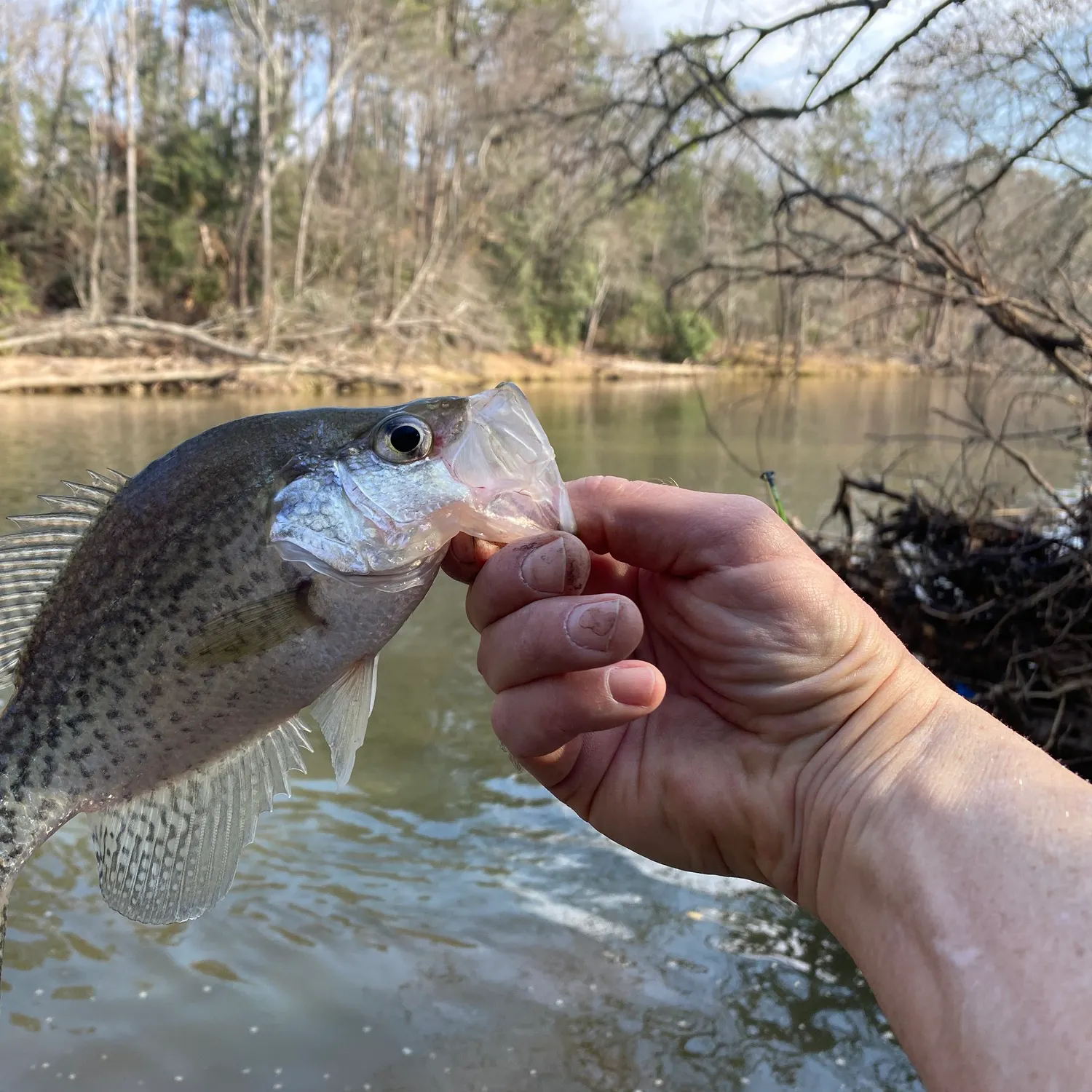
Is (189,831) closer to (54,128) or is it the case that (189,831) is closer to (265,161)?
(265,161)

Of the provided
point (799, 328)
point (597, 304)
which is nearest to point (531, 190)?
point (799, 328)

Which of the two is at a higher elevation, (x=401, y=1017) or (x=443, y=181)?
(x=443, y=181)

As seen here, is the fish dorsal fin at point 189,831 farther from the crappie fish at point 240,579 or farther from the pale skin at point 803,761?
the pale skin at point 803,761

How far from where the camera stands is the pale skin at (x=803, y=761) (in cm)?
137

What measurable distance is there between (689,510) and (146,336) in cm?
2616

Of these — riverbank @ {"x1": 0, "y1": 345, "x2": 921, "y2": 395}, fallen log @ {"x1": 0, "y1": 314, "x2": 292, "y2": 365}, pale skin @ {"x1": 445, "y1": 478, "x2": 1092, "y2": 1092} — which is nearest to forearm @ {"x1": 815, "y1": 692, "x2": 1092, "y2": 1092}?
pale skin @ {"x1": 445, "y1": 478, "x2": 1092, "y2": 1092}

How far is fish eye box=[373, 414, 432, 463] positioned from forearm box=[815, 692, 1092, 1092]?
1229 mm

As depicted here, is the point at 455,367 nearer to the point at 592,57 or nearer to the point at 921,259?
the point at 592,57

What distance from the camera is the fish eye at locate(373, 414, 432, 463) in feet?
5.94

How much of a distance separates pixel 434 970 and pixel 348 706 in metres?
2.01

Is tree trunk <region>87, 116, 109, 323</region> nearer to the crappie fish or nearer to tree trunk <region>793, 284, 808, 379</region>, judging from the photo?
tree trunk <region>793, 284, 808, 379</region>

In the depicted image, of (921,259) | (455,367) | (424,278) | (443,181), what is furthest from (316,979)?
(443,181)

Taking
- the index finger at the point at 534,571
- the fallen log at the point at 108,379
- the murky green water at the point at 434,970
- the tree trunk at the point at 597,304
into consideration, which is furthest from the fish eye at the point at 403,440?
the tree trunk at the point at 597,304

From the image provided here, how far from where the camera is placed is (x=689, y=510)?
75.2 inches
